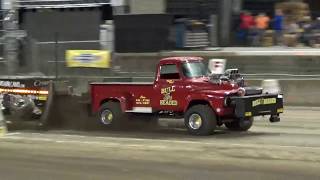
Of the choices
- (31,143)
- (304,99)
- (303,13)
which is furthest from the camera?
(303,13)

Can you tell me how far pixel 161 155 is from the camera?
36.5ft

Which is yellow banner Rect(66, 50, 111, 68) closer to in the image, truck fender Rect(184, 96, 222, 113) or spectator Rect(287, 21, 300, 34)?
spectator Rect(287, 21, 300, 34)

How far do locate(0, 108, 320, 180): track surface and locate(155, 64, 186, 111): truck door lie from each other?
659mm

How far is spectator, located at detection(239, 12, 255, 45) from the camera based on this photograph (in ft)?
93.8

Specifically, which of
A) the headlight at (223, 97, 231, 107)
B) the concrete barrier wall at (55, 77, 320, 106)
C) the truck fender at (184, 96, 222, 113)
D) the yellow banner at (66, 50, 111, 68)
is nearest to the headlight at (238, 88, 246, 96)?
the headlight at (223, 97, 231, 107)

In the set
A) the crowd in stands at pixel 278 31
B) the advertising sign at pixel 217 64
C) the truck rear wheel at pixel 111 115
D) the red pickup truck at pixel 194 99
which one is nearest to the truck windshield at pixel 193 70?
the red pickup truck at pixel 194 99

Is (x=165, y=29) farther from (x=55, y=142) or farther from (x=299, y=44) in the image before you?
(x=55, y=142)

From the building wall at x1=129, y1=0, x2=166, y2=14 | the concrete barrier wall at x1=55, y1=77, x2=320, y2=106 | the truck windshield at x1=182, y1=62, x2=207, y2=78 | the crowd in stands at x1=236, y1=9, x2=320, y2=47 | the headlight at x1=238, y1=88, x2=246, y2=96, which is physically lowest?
the concrete barrier wall at x1=55, y1=77, x2=320, y2=106

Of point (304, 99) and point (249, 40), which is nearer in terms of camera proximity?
point (304, 99)

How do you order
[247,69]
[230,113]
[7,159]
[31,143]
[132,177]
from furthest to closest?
[247,69]
[230,113]
[31,143]
[7,159]
[132,177]

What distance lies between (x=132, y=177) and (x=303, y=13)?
2029 cm

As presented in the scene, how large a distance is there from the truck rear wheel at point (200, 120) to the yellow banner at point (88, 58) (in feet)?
40.6

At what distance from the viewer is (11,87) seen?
17.7 metres

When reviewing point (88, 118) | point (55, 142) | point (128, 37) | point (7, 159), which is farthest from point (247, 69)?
point (7, 159)
